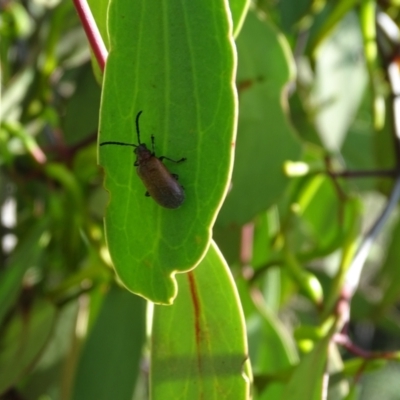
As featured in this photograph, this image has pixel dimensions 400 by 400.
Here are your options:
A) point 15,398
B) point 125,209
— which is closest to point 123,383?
point 15,398

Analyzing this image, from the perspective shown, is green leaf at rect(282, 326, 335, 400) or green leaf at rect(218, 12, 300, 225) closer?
green leaf at rect(282, 326, 335, 400)

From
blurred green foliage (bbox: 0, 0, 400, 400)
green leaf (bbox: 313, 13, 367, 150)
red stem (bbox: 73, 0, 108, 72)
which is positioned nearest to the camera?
red stem (bbox: 73, 0, 108, 72)

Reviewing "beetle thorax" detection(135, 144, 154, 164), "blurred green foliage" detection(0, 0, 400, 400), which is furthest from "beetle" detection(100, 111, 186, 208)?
"blurred green foliage" detection(0, 0, 400, 400)

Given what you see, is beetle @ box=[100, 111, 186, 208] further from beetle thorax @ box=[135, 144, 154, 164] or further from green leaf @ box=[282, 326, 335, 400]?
green leaf @ box=[282, 326, 335, 400]

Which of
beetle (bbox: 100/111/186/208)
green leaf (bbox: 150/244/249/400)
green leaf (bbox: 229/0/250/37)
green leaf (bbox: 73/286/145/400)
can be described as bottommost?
green leaf (bbox: 73/286/145/400)

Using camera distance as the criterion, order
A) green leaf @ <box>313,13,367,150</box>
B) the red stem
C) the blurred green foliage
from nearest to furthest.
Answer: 1. the red stem
2. the blurred green foliage
3. green leaf @ <box>313,13,367,150</box>

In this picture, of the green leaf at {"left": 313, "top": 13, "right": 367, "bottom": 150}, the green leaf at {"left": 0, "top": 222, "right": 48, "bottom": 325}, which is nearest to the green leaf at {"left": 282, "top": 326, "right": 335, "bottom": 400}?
the green leaf at {"left": 0, "top": 222, "right": 48, "bottom": 325}

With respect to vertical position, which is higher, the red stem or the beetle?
the red stem

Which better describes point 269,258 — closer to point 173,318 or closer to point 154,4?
point 173,318
